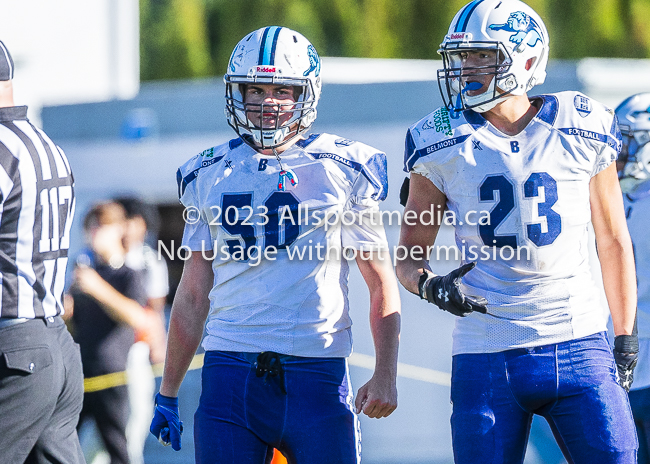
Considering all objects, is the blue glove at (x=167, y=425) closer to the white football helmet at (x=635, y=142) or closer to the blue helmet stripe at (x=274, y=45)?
the blue helmet stripe at (x=274, y=45)

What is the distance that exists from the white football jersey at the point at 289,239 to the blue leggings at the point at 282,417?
0.07 metres

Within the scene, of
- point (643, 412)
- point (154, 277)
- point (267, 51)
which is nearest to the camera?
point (267, 51)

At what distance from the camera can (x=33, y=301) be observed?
111 inches

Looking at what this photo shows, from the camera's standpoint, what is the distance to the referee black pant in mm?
2738

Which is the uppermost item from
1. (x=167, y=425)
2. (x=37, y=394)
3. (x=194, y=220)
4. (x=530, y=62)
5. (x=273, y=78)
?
(x=530, y=62)

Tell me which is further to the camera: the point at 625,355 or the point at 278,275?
the point at 625,355

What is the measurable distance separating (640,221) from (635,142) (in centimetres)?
36

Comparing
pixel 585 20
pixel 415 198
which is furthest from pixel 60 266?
pixel 585 20

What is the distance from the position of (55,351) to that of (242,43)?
116 cm

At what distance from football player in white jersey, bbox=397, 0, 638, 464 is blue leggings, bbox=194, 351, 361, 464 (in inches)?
13.8

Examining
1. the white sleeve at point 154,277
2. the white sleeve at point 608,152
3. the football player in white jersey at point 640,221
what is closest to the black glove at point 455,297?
the white sleeve at point 608,152

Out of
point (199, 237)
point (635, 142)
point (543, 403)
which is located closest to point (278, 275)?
point (199, 237)

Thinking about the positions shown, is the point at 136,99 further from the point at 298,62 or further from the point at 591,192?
the point at 591,192

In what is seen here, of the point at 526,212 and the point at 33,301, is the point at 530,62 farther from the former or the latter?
the point at 33,301
